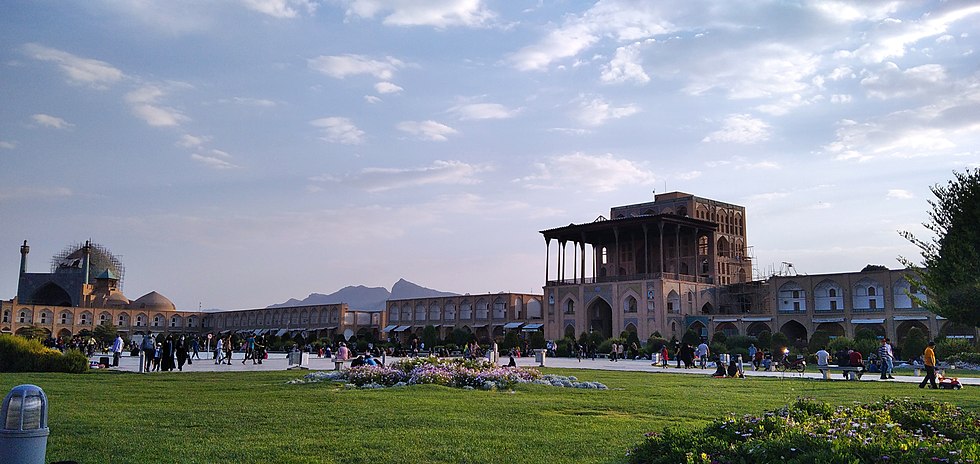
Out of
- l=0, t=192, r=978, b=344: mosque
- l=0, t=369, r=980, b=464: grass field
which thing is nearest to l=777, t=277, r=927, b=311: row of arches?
l=0, t=192, r=978, b=344: mosque

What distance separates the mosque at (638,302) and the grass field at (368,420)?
2628 centimetres

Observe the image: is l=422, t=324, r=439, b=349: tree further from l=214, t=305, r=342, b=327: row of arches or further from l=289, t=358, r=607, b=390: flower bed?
l=289, t=358, r=607, b=390: flower bed

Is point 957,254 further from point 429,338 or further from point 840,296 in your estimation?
point 429,338

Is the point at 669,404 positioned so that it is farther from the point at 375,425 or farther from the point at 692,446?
the point at 692,446

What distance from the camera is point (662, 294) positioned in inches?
1937

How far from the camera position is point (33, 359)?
1955 cm

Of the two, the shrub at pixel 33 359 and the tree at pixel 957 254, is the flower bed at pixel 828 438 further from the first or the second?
the shrub at pixel 33 359

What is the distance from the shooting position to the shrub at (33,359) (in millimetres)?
19422

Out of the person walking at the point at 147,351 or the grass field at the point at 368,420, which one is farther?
the person walking at the point at 147,351

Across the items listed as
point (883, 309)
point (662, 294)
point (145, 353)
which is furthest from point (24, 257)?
point (883, 309)

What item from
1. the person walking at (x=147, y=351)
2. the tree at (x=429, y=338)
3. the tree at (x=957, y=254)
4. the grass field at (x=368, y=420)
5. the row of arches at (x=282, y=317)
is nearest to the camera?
the grass field at (x=368, y=420)

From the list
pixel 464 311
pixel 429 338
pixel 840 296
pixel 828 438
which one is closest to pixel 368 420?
pixel 828 438

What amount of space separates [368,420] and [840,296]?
141 feet

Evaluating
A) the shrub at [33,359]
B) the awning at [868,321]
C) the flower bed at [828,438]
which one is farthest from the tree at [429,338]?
the flower bed at [828,438]
